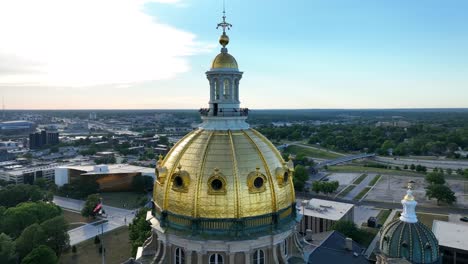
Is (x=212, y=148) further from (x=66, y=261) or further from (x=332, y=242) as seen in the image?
(x=66, y=261)

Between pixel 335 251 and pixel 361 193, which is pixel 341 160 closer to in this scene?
pixel 361 193

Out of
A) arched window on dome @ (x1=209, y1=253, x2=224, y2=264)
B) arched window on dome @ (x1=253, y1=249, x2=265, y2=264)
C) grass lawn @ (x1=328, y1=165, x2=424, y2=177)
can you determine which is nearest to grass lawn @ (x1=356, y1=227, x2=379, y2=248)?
arched window on dome @ (x1=253, y1=249, x2=265, y2=264)

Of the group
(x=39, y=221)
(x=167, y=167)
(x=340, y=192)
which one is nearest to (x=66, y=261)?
(x=39, y=221)

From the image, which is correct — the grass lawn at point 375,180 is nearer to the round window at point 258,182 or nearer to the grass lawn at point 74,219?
the grass lawn at point 74,219

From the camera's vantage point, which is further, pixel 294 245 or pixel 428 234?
pixel 428 234

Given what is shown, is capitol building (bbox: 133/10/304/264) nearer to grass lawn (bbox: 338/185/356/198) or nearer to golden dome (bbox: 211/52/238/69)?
golden dome (bbox: 211/52/238/69)

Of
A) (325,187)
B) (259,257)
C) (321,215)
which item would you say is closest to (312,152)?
(325,187)
